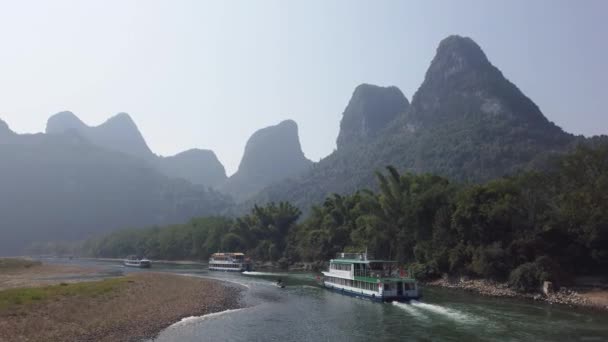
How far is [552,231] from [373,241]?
31.1 m

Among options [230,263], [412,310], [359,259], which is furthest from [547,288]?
[230,263]

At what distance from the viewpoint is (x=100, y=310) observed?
128ft

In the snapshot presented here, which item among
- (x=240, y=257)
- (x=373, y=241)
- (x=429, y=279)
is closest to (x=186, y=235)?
(x=240, y=257)

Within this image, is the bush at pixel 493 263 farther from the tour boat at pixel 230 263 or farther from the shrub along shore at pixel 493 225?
the tour boat at pixel 230 263

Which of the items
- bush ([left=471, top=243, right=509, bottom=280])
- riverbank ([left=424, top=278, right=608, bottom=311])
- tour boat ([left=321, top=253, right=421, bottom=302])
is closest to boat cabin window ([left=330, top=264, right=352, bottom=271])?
tour boat ([left=321, top=253, right=421, bottom=302])

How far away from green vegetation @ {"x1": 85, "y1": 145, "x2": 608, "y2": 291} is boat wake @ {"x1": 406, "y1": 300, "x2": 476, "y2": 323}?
13.4m

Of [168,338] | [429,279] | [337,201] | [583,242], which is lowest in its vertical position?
[168,338]

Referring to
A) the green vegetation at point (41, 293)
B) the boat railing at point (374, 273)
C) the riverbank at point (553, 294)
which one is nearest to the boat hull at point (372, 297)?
the boat railing at point (374, 273)

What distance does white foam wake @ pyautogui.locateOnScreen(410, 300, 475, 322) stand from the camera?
1524 inches

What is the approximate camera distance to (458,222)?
61.4 meters

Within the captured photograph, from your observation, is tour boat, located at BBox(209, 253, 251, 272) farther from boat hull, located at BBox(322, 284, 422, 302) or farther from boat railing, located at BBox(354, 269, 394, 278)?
boat railing, located at BBox(354, 269, 394, 278)

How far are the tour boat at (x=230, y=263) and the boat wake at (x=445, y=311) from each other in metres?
58.2

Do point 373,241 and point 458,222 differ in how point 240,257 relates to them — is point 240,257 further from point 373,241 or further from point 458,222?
point 458,222

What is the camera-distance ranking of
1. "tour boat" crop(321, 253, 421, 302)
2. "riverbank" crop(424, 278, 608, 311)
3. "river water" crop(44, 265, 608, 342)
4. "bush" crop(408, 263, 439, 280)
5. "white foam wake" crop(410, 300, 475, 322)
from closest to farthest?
"river water" crop(44, 265, 608, 342), "white foam wake" crop(410, 300, 475, 322), "riverbank" crop(424, 278, 608, 311), "tour boat" crop(321, 253, 421, 302), "bush" crop(408, 263, 439, 280)
